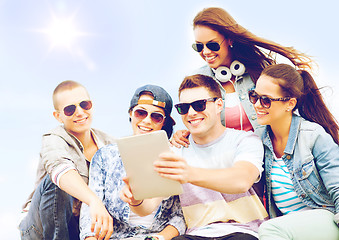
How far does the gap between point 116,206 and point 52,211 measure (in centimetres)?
94

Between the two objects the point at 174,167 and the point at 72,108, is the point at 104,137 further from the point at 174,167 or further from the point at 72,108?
the point at 174,167

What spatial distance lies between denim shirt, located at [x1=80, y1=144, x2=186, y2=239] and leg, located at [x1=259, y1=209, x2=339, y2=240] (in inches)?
37.2

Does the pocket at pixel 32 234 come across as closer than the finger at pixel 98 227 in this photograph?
No

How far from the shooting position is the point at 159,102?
4656 mm

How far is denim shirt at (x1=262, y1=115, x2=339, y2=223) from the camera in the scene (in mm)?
4129

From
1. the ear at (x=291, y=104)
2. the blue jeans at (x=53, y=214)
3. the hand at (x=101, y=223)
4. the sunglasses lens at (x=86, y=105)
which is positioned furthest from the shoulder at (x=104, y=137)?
the ear at (x=291, y=104)

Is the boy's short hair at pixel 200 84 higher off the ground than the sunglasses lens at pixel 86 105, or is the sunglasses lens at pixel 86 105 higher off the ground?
the sunglasses lens at pixel 86 105

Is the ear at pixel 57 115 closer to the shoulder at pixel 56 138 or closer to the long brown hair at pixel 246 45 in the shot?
the shoulder at pixel 56 138

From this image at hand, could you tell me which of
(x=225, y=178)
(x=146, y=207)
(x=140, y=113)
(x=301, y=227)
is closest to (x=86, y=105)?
(x=140, y=113)

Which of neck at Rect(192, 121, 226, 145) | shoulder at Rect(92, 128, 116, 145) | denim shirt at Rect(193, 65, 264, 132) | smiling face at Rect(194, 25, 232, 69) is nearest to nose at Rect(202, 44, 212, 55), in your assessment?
smiling face at Rect(194, 25, 232, 69)

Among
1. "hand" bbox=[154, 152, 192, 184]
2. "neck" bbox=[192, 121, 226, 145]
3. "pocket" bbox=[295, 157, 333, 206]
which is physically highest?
"neck" bbox=[192, 121, 226, 145]

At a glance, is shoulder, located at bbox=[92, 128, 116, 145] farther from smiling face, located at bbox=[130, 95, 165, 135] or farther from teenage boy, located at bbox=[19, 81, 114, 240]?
smiling face, located at bbox=[130, 95, 165, 135]

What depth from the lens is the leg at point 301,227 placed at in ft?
11.8

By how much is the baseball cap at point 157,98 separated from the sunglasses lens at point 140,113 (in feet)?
0.36
